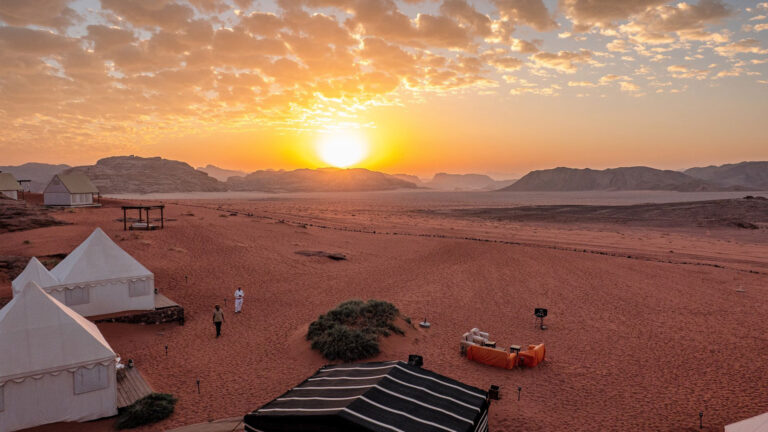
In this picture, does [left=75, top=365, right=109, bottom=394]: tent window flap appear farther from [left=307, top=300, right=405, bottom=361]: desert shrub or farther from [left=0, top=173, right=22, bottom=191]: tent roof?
[left=0, top=173, right=22, bottom=191]: tent roof

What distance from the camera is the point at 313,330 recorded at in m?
17.2

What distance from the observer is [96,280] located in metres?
18.6

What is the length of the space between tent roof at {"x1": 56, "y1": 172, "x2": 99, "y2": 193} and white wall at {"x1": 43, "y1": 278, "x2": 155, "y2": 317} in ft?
166

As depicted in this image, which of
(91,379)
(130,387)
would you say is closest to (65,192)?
(130,387)

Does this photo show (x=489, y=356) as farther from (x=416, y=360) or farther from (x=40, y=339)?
(x=40, y=339)

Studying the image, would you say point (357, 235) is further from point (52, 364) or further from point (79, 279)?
point (52, 364)

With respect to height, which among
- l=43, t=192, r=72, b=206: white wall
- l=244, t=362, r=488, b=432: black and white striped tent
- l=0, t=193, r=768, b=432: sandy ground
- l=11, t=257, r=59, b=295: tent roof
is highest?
l=43, t=192, r=72, b=206: white wall

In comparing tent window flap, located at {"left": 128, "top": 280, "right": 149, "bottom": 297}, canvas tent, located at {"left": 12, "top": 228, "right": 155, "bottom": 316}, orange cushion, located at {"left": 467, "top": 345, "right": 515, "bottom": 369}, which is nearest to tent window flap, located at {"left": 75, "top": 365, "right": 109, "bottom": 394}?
canvas tent, located at {"left": 12, "top": 228, "right": 155, "bottom": 316}

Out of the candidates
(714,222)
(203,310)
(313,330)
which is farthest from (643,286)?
(714,222)

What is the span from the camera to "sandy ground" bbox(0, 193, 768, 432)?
42.1 feet

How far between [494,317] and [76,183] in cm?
6476

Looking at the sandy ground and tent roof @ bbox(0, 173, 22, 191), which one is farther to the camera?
tent roof @ bbox(0, 173, 22, 191)

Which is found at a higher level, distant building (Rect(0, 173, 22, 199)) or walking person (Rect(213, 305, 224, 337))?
distant building (Rect(0, 173, 22, 199))

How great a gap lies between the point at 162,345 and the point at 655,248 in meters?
48.5
